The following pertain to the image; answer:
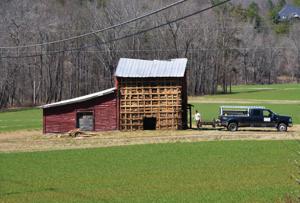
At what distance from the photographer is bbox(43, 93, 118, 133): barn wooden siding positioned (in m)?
56.5

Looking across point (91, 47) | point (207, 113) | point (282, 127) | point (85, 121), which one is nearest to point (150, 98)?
point (85, 121)

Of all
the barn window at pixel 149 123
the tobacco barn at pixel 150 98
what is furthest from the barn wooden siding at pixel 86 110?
the barn window at pixel 149 123

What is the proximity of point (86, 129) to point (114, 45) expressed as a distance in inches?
2367

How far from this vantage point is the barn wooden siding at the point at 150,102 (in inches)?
2190

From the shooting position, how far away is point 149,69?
5662 centimetres

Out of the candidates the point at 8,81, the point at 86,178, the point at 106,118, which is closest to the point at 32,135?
the point at 106,118

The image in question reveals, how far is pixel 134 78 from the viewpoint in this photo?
5603 cm

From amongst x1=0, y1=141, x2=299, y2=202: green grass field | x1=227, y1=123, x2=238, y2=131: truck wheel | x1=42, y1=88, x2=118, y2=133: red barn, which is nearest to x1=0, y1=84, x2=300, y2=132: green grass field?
x1=42, y1=88, x2=118, y2=133: red barn

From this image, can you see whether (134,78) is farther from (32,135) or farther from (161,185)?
(161,185)

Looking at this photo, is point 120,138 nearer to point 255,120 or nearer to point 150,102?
point 150,102

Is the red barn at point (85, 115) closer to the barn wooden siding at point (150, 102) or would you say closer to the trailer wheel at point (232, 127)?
the barn wooden siding at point (150, 102)

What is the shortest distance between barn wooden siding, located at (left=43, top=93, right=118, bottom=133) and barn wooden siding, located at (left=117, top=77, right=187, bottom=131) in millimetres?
832

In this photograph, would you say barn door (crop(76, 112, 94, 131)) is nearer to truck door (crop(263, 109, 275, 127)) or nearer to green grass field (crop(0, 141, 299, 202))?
truck door (crop(263, 109, 275, 127))

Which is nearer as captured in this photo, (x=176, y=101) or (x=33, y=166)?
(x=33, y=166)
